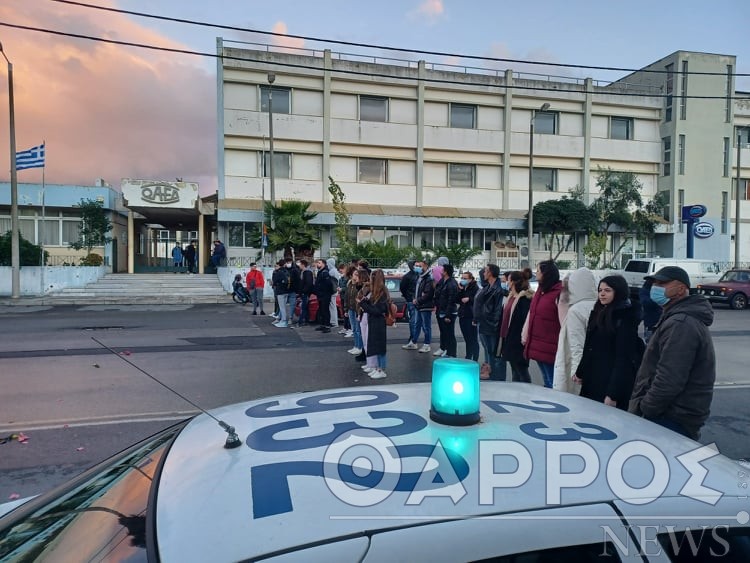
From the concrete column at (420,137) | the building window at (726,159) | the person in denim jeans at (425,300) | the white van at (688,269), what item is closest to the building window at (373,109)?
the concrete column at (420,137)

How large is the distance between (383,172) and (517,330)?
2727 cm

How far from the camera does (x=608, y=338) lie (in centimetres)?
451

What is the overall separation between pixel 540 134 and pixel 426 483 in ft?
119

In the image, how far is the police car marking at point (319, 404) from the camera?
1916mm

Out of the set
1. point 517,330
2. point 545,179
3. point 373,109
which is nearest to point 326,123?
point 373,109

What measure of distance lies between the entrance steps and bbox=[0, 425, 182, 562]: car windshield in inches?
834

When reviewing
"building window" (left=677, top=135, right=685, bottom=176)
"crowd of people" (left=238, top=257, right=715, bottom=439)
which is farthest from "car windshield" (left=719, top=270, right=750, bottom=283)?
"building window" (left=677, top=135, right=685, bottom=176)

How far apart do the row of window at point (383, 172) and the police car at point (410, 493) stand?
2968 centimetres

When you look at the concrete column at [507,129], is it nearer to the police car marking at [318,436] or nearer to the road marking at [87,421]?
the road marking at [87,421]

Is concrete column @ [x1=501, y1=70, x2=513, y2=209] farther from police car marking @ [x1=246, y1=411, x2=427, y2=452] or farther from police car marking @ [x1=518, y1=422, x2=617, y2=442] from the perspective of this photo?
police car marking @ [x1=246, y1=411, x2=427, y2=452]

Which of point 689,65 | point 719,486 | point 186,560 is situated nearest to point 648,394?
point 719,486

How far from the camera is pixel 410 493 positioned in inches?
52.7

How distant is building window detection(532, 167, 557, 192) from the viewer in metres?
35.3

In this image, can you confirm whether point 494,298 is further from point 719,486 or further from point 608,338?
point 719,486
